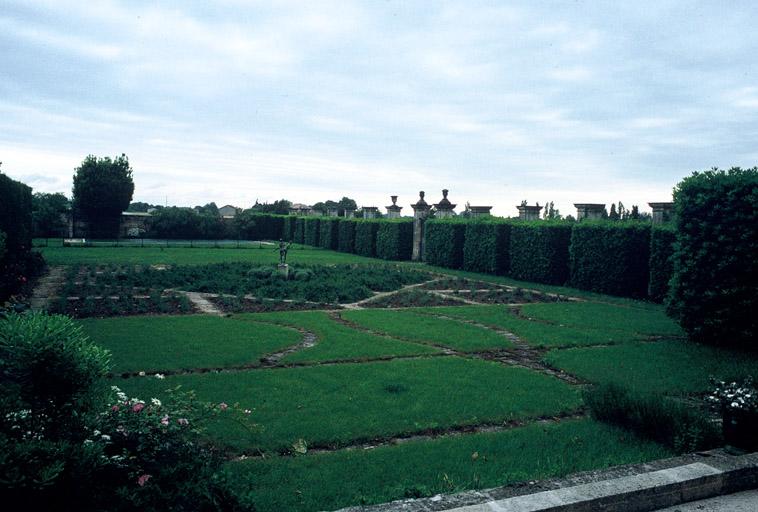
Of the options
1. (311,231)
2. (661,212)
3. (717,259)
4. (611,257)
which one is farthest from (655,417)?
(311,231)

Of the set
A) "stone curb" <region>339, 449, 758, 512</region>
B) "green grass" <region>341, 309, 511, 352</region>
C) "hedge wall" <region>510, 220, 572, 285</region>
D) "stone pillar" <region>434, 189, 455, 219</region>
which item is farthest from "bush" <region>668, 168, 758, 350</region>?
"stone pillar" <region>434, 189, 455, 219</region>

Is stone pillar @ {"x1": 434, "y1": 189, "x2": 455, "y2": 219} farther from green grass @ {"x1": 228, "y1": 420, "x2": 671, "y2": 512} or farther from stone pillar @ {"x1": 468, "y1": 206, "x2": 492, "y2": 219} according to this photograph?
green grass @ {"x1": 228, "y1": 420, "x2": 671, "y2": 512}

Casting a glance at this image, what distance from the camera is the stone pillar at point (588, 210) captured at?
2133cm

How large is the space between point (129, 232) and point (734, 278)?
1886 inches

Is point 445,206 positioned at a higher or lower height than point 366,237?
higher

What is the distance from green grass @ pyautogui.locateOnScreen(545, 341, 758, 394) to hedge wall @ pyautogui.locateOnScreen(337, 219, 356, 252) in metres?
27.6

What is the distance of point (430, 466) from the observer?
194 inches

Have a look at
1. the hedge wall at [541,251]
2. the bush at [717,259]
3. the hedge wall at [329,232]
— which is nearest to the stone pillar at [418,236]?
the hedge wall at [541,251]

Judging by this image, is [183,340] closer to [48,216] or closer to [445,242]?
[445,242]

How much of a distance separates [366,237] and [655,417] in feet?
96.9

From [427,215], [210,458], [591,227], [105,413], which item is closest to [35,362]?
[105,413]

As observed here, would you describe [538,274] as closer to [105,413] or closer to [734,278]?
[734,278]

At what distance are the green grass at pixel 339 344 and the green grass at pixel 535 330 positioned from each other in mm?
2424

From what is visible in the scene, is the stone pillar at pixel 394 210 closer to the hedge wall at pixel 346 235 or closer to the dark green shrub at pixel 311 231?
the hedge wall at pixel 346 235
